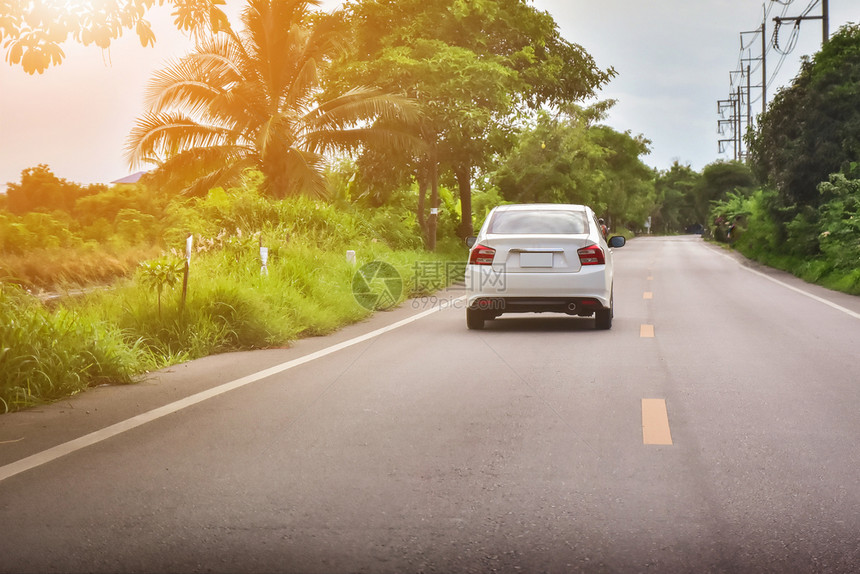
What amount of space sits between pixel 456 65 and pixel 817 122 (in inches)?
453

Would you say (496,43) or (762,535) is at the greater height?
(496,43)

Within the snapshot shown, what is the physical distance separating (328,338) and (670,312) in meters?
6.32

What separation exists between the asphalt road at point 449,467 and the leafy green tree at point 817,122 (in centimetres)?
2092

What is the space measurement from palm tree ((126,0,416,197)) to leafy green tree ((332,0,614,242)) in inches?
74.8

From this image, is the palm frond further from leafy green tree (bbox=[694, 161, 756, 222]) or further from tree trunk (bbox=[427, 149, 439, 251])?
leafy green tree (bbox=[694, 161, 756, 222])

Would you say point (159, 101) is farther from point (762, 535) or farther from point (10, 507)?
point (762, 535)

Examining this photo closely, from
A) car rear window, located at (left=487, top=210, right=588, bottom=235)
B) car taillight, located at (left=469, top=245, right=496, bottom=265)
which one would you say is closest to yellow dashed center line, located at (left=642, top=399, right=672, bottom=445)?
car taillight, located at (left=469, top=245, right=496, bottom=265)

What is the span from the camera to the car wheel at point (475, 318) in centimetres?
1316

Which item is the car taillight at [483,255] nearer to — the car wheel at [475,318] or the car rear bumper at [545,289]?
the car rear bumper at [545,289]

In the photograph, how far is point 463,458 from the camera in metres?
5.76

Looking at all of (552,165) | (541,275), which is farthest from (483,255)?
(552,165)

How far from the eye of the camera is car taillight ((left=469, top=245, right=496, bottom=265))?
12773 mm

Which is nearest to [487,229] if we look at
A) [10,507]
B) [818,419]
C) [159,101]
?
[818,419]

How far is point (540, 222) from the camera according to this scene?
13.4 metres
